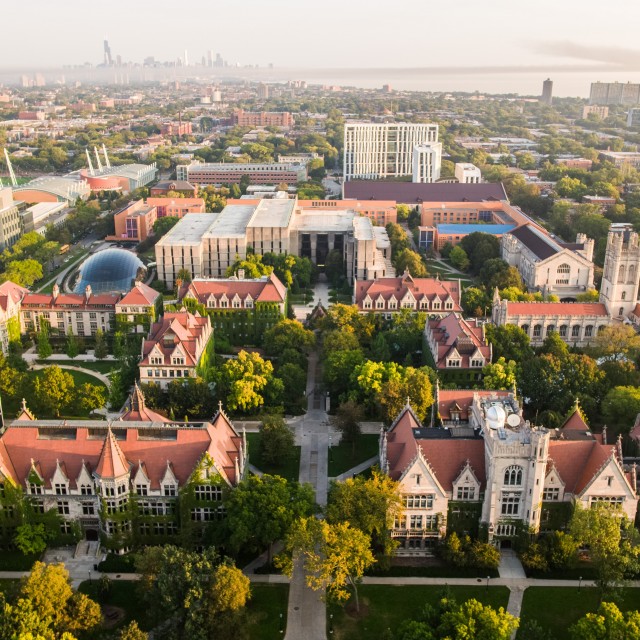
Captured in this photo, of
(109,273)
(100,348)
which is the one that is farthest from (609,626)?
(109,273)

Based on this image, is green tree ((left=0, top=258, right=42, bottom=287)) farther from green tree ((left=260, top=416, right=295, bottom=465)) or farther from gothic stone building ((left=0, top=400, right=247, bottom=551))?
gothic stone building ((left=0, top=400, right=247, bottom=551))

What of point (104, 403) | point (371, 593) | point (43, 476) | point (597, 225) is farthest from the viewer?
point (597, 225)

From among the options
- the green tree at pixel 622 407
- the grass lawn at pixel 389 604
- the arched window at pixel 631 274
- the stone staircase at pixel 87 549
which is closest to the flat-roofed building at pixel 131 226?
the arched window at pixel 631 274

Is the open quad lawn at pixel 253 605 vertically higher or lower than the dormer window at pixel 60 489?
lower

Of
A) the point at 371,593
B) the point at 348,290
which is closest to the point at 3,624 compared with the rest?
the point at 371,593

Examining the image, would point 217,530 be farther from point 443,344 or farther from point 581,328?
point 581,328

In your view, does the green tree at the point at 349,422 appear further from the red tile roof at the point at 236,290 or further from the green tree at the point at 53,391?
the green tree at the point at 53,391

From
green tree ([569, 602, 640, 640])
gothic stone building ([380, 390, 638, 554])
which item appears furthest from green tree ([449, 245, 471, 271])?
green tree ([569, 602, 640, 640])
